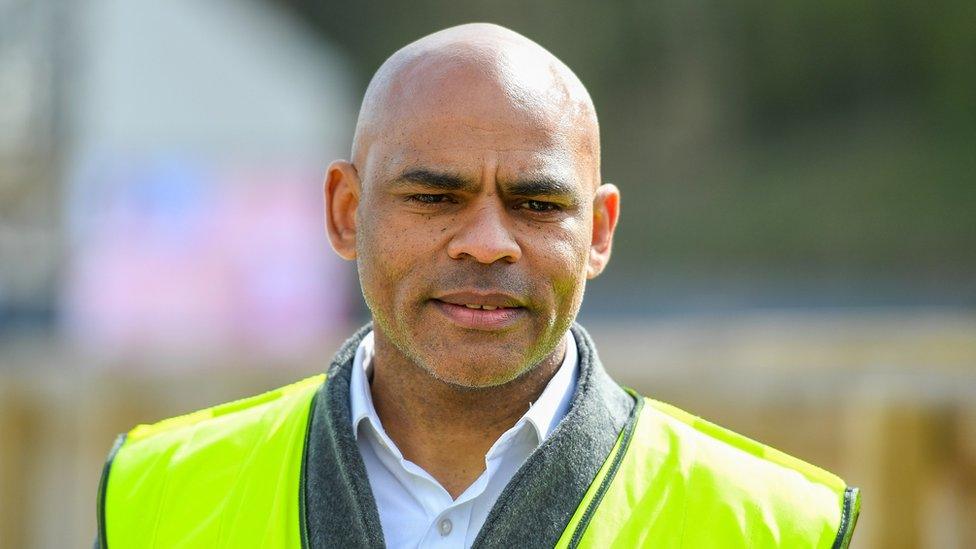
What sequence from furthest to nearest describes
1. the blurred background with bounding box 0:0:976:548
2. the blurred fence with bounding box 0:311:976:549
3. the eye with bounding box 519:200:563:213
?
the blurred background with bounding box 0:0:976:548
the blurred fence with bounding box 0:311:976:549
the eye with bounding box 519:200:563:213

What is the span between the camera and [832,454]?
16.0 ft

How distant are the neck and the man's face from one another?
11 cm

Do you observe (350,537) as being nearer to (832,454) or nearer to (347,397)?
(347,397)

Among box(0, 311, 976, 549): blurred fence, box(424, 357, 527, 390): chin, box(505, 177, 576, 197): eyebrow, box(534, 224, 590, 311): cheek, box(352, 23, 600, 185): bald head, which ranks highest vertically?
box(352, 23, 600, 185): bald head

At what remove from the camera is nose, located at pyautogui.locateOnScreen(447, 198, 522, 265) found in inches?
92.1

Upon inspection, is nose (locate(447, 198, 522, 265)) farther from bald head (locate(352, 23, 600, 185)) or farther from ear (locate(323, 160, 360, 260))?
ear (locate(323, 160, 360, 260))

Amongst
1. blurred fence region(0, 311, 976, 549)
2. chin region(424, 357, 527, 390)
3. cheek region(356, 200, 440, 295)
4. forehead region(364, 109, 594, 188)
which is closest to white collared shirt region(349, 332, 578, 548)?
chin region(424, 357, 527, 390)

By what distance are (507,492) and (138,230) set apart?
9.53 meters

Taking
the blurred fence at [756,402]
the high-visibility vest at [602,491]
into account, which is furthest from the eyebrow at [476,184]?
the blurred fence at [756,402]

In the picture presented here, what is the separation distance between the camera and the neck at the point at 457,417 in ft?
8.25

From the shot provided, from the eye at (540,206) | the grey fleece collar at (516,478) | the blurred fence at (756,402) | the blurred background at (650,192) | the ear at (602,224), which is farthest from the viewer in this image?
the blurred background at (650,192)

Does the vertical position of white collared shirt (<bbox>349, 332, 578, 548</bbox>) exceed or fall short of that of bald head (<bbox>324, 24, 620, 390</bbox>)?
it falls short

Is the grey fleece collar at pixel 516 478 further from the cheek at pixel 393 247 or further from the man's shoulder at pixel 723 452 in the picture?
the cheek at pixel 393 247

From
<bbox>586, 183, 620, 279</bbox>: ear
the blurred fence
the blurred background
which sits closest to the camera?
<bbox>586, 183, 620, 279</bbox>: ear
